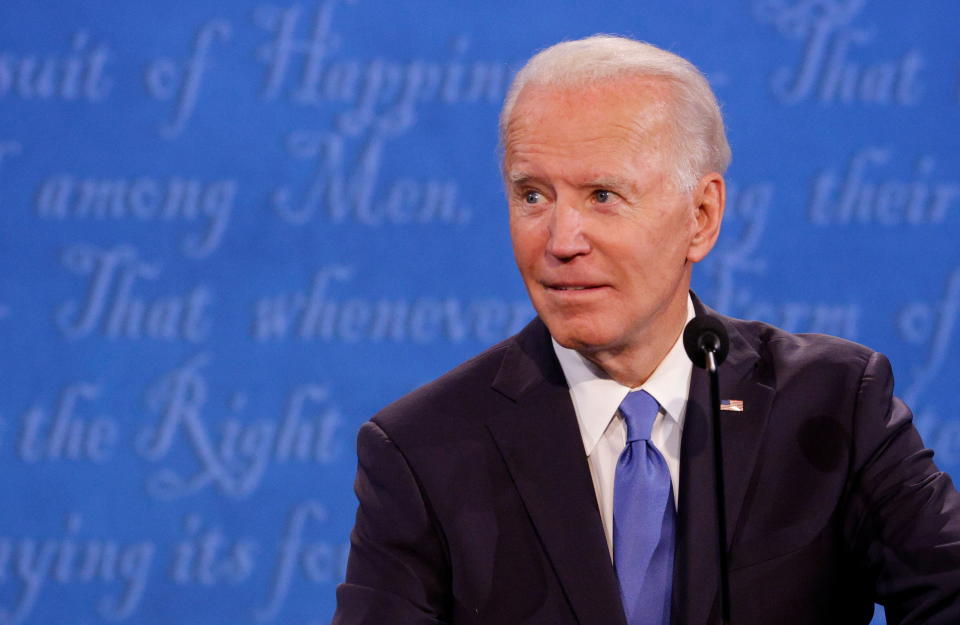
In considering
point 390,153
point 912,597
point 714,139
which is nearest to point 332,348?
point 390,153

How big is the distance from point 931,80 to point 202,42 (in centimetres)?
165

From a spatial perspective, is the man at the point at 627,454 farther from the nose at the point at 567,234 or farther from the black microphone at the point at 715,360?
the black microphone at the point at 715,360

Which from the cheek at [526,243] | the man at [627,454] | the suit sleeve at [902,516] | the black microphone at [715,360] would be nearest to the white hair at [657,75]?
the man at [627,454]

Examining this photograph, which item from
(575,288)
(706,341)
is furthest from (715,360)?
(575,288)

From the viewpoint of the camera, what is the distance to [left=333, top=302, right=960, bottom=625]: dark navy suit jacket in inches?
53.8

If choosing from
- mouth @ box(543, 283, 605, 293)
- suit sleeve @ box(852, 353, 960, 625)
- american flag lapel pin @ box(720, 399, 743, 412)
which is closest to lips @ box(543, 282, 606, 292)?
mouth @ box(543, 283, 605, 293)

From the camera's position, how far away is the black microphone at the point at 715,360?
1.22 m

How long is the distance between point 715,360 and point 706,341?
Result: 0.02 m

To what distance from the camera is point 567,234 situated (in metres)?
1.35

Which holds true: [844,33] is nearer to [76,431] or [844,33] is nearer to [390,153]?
[390,153]

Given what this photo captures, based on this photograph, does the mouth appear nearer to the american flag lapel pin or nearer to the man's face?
the man's face

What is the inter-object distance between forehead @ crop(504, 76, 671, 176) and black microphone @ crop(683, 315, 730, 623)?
0.22m

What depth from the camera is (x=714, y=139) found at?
4.80 ft

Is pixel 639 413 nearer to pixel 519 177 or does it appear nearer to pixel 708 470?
pixel 708 470
